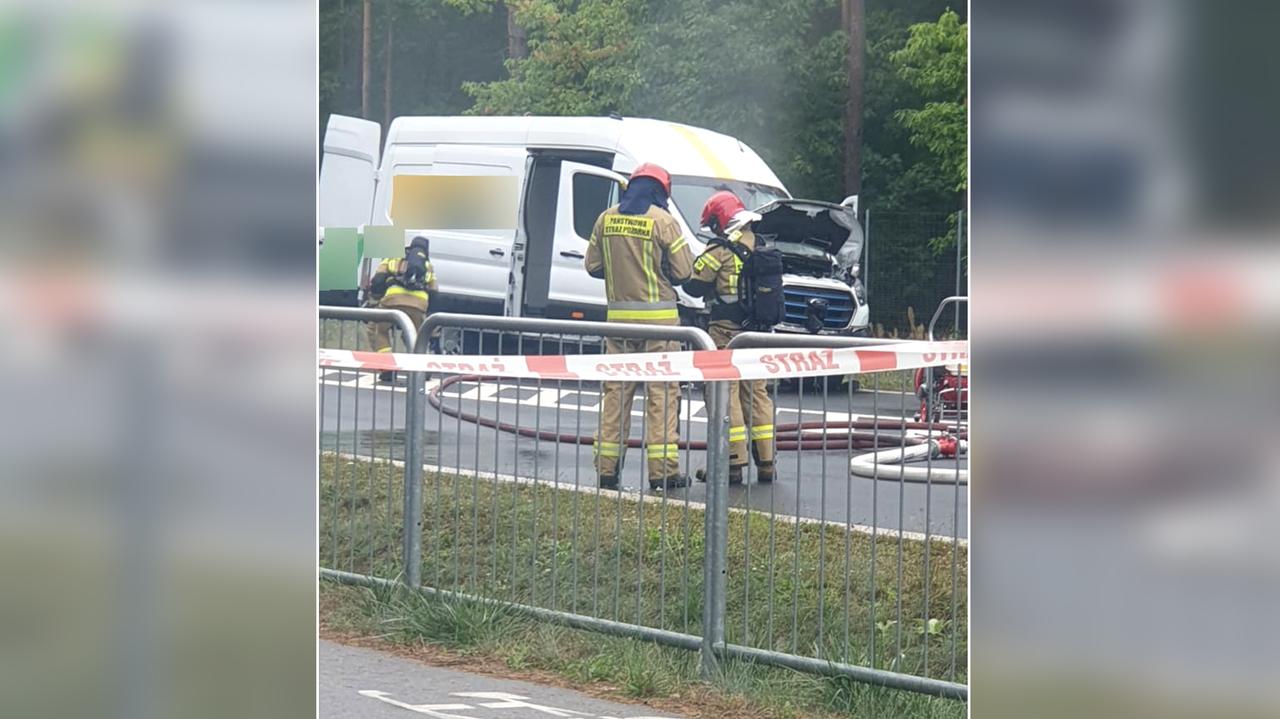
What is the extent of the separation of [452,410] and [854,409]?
6.73 feet

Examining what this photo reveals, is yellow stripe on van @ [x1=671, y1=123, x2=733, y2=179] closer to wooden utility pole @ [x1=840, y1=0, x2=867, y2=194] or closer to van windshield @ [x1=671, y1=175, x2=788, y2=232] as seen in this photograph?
van windshield @ [x1=671, y1=175, x2=788, y2=232]

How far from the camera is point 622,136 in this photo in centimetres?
1831

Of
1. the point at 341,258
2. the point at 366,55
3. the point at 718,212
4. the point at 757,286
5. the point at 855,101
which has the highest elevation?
the point at 366,55

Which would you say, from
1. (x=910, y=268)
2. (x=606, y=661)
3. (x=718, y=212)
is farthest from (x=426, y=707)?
(x=910, y=268)

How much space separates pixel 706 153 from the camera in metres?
19.3

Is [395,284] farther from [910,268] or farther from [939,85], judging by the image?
[939,85]

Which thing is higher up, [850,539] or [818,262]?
[818,262]

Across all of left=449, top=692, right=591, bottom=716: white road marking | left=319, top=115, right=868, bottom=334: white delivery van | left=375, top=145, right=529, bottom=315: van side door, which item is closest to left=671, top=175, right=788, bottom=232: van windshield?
left=319, top=115, right=868, bottom=334: white delivery van

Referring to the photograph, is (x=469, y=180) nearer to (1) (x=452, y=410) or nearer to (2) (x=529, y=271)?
(2) (x=529, y=271)

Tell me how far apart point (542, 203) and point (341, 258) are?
8.19 feet

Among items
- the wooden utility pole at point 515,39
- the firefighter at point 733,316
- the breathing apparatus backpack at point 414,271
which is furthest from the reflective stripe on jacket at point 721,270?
the wooden utility pole at point 515,39

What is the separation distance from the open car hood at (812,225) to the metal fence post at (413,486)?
1246 cm
